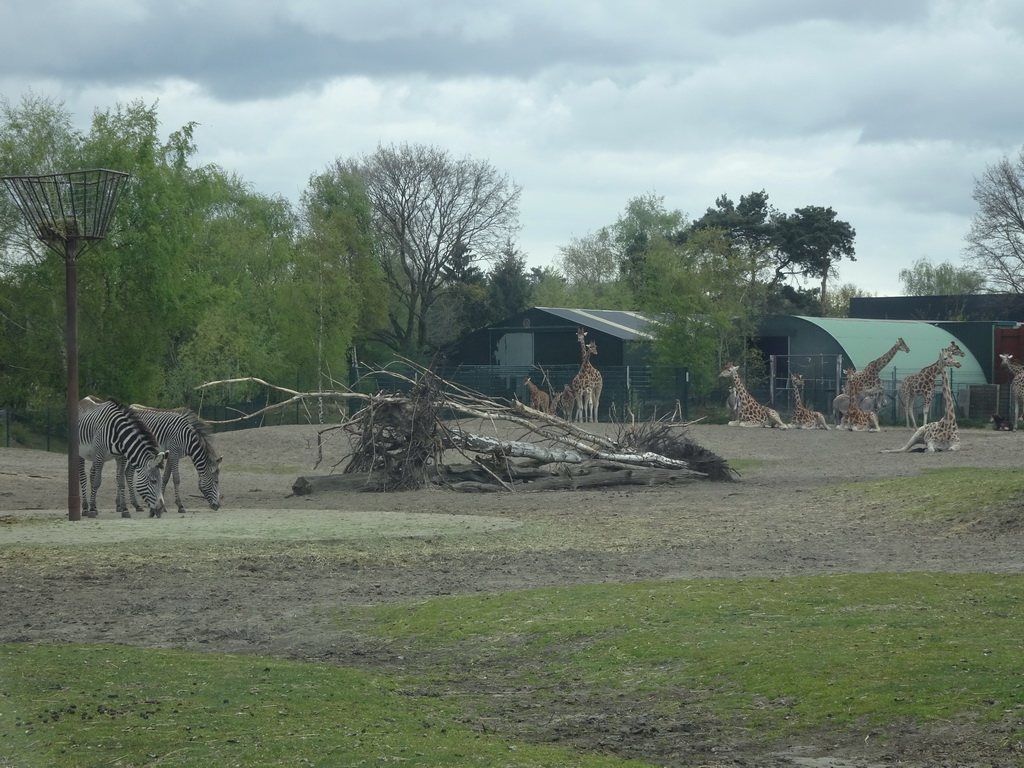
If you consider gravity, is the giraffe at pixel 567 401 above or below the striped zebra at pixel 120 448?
above

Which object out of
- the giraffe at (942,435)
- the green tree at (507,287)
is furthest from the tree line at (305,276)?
the giraffe at (942,435)

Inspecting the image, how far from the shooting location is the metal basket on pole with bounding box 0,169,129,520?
17734 millimetres

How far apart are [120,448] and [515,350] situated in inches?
1428

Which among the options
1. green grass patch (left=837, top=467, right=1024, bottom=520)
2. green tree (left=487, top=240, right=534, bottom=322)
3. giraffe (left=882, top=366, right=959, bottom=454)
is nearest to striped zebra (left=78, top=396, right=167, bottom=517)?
green grass patch (left=837, top=467, right=1024, bottom=520)

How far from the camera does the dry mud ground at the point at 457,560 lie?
7000 mm

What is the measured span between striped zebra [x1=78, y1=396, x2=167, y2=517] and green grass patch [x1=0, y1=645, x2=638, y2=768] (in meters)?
9.88

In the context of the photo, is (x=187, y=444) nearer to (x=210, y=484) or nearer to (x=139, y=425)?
(x=210, y=484)

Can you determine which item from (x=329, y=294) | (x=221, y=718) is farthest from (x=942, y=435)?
(x=329, y=294)

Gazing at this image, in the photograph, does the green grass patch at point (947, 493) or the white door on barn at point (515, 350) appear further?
the white door on barn at point (515, 350)

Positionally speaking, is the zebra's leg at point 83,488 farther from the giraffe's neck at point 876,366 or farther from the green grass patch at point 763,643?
the giraffe's neck at point 876,366

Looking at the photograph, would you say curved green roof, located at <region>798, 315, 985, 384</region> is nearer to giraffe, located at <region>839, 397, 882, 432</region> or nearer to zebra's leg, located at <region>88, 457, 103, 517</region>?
giraffe, located at <region>839, 397, 882, 432</region>

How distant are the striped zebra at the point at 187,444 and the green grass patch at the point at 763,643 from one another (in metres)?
9.42

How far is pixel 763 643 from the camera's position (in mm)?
8492

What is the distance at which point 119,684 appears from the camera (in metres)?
7.59
